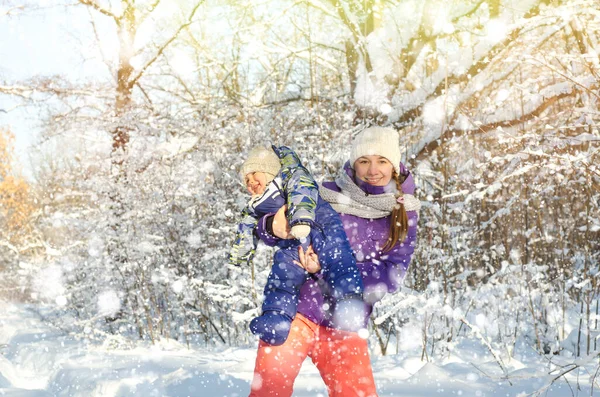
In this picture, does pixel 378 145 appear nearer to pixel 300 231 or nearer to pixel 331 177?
pixel 300 231

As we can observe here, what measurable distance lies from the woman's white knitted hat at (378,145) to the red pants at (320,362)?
28.3 inches

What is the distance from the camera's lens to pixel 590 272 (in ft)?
14.9

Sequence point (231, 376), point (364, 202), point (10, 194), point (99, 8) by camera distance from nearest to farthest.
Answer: point (364, 202) → point (231, 376) → point (99, 8) → point (10, 194)

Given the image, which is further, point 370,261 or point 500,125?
point 500,125

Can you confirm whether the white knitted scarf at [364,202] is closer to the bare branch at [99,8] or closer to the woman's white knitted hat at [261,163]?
the woman's white knitted hat at [261,163]

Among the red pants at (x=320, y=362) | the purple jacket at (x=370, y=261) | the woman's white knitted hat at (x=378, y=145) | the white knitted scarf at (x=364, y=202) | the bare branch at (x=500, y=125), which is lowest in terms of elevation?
the red pants at (x=320, y=362)

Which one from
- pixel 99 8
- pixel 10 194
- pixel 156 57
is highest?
pixel 99 8

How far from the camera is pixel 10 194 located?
83.6 feet

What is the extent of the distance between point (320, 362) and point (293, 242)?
504 millimetres

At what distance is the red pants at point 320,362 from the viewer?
1.79 m

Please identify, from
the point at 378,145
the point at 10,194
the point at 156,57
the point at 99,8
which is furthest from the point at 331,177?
the point at 10,194

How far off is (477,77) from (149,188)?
4938 millimetres

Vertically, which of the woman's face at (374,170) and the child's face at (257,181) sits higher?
the woman's face at (374,170)

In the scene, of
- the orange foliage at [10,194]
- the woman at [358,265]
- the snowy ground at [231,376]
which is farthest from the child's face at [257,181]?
the orange foliage at [10,194]
